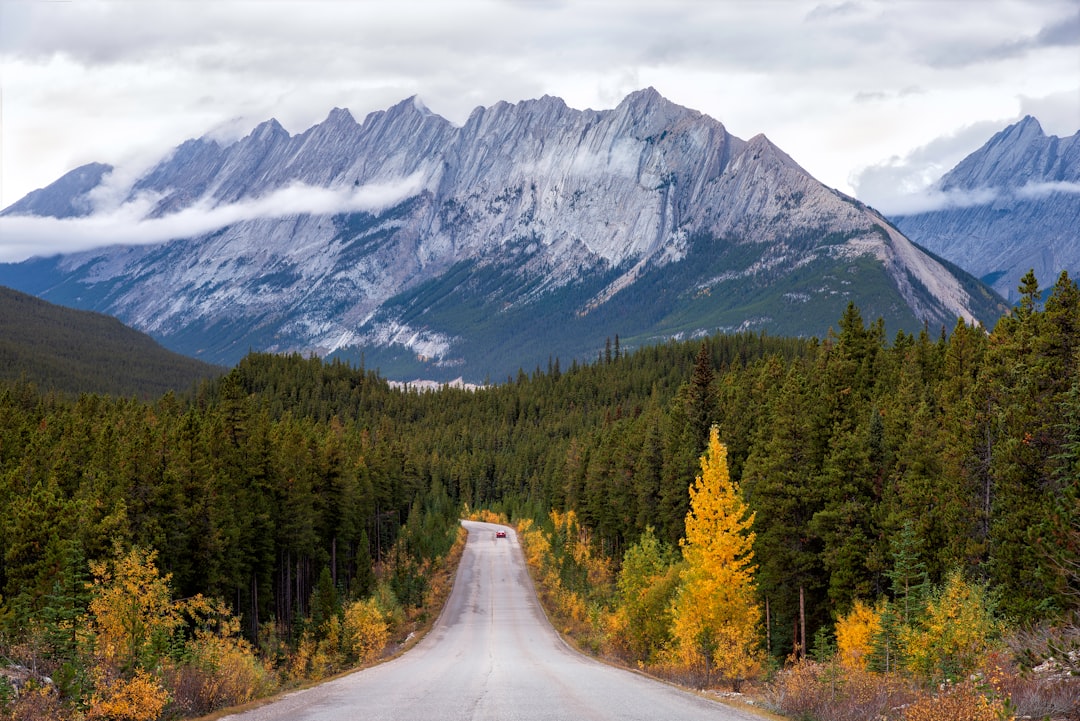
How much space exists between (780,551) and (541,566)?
2223 inches

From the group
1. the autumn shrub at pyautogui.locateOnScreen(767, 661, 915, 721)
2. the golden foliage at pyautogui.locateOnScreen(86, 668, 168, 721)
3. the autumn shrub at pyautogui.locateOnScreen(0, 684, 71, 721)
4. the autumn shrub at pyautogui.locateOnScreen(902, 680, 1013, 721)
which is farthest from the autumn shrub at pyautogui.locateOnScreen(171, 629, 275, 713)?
the autumn shrub at pyautogui.locateOnScreen(902, 680, 1013, 721)

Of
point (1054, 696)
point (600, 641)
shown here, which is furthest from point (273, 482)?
point (1054, 696)

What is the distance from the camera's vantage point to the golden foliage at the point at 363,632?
57375 mm

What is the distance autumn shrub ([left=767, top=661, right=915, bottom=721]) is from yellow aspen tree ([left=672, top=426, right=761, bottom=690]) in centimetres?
1443

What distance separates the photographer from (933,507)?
42.5m

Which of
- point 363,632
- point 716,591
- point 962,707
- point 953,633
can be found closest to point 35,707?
point 962,707

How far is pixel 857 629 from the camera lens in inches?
1527

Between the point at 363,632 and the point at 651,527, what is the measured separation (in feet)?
65.4

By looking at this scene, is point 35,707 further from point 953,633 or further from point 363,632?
point 363,632

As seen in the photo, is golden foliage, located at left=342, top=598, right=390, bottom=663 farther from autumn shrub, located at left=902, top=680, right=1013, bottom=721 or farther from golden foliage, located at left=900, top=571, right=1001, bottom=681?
autumn shrub, located at left=902, top=680, right=1013, bottom=721

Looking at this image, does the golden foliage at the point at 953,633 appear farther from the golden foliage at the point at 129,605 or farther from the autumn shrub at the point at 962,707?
the golden foliage at the point at 129,605

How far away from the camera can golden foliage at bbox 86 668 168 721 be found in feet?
58.2

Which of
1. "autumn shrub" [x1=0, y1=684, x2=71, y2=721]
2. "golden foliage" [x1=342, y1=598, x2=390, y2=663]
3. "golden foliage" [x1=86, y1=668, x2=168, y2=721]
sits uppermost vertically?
"autumn shrub" [x1=0, y1=684, x2=71, y2=721]

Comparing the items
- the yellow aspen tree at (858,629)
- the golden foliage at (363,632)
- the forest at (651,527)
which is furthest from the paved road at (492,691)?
the yellow aspen tree at (858,629)
